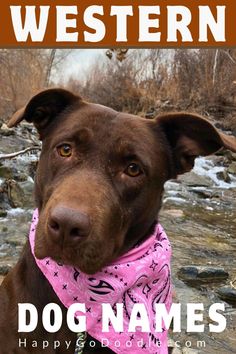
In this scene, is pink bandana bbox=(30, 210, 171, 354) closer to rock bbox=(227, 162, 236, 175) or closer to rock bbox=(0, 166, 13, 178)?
rock bbox=(0, 166, 13, 178)

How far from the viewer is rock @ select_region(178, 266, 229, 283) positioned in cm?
582

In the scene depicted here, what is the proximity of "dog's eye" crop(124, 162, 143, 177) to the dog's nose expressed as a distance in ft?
1.78

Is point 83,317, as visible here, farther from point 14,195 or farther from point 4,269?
point 14,195

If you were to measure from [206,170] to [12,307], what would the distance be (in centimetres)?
1152

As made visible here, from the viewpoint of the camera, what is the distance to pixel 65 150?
2873mm

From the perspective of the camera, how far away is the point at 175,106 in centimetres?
2092

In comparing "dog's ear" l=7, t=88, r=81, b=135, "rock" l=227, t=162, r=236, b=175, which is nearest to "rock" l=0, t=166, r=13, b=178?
"rock" l=227, t=162, r=236, b=175

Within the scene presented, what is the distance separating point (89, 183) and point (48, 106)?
812 mm

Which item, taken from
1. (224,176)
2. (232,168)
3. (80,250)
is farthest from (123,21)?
(232,168)

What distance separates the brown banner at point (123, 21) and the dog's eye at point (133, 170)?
317cm

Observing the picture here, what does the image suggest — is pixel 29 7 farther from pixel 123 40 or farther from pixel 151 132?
pixel 151 132

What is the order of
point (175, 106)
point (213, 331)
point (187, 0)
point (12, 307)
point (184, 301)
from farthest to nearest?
point (175, 106), point (187, 0), point (184, 301), point (213, 331), point (12, 307)

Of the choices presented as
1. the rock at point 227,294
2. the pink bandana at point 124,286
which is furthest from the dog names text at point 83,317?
the rock at point 227,294

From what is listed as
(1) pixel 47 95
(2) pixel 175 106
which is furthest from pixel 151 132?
(2) pixel 175 106
